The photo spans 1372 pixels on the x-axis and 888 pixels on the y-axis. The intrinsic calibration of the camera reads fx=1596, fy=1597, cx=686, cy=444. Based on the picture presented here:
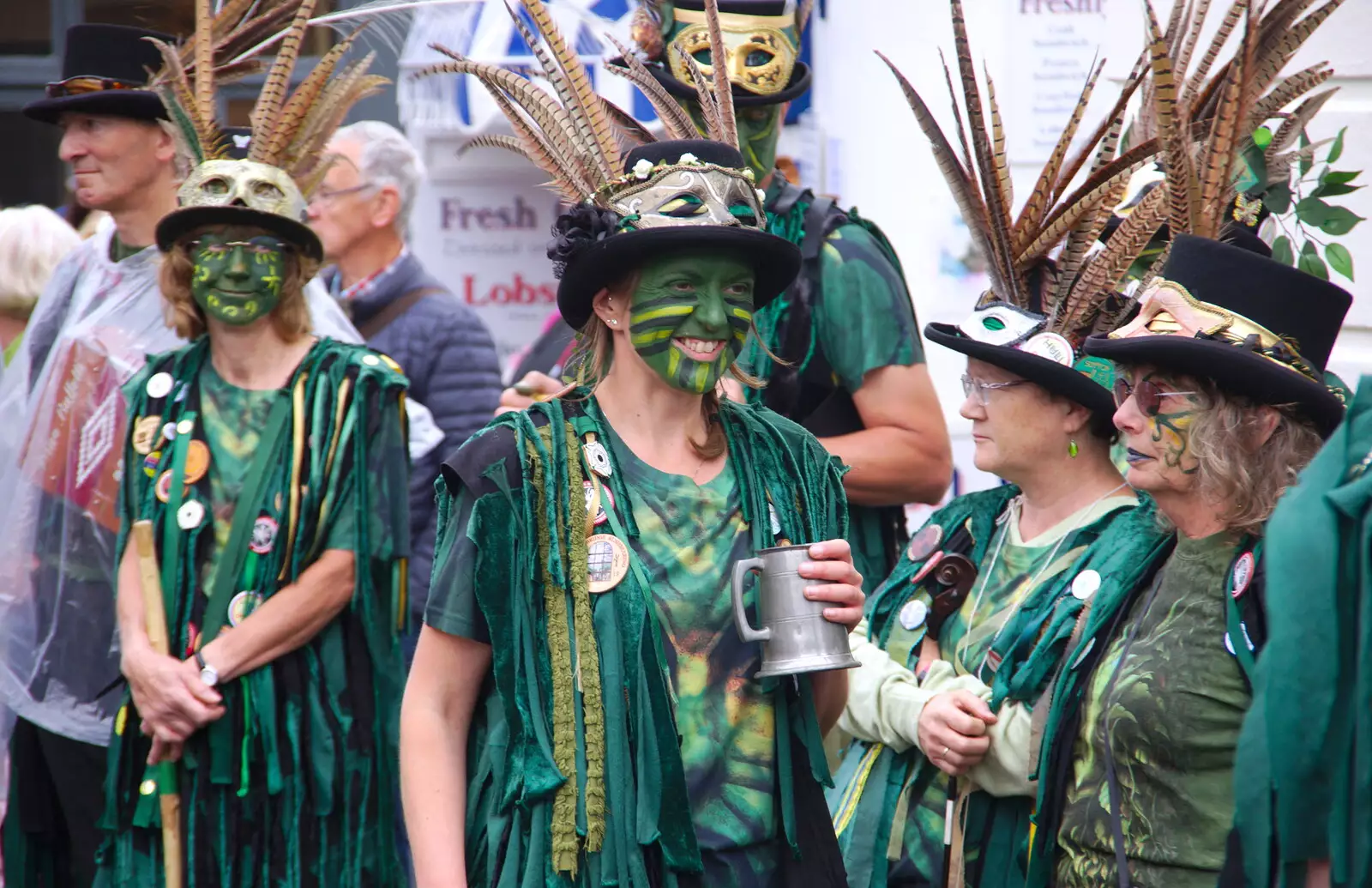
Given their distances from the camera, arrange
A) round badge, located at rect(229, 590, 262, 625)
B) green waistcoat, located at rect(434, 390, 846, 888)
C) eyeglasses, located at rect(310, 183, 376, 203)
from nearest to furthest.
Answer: green waistcoat, located at rect(434, 390, 846, 888), round badge, located at rect(229, 590, 262, 625), eyeglasses, located at rect(310, 183, 376, 203)

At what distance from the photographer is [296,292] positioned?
4.52 metres

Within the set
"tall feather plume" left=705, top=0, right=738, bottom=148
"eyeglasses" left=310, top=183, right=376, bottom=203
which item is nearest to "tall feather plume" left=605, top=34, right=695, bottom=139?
"tall feather plume" left=705, top=0, right=738, bottom=148

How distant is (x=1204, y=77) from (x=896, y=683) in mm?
1606

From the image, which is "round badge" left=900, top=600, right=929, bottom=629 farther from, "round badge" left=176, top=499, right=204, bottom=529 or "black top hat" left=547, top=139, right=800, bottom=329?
"round badge" left=176, top=499, right=204, bottom=529

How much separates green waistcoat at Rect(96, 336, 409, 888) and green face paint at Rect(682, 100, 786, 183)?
1.17m

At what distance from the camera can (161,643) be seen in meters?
4.25

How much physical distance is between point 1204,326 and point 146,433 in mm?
2817

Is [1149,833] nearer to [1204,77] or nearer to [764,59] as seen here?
[1204,77]

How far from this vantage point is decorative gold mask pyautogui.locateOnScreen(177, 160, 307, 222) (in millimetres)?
4348

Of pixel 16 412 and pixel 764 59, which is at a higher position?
pixel 764 59

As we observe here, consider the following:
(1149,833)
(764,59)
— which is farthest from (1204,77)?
(1149,833)

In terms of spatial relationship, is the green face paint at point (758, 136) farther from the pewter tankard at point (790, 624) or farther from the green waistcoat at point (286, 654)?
the pewter tankard at point (790, 624)

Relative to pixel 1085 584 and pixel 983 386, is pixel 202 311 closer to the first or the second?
pixel 983 386

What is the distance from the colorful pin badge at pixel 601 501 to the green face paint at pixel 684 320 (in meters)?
0.23
